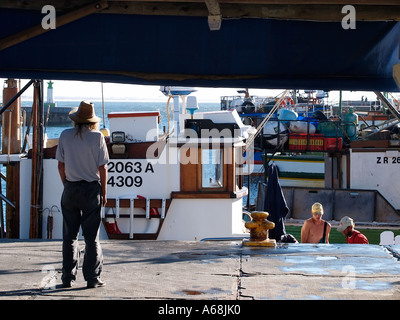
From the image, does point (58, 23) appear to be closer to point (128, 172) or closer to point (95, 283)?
point (95, 283)

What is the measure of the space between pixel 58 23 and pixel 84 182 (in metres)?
1.70

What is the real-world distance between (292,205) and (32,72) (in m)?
13.7

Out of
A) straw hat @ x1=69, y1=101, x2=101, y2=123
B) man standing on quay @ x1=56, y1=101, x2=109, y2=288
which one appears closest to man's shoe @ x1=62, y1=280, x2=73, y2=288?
man standing on quay @ x1=56, y1=101, x2=109, y2=288

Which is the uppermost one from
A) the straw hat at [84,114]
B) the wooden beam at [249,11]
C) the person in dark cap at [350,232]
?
the wooden beam at [249,11]

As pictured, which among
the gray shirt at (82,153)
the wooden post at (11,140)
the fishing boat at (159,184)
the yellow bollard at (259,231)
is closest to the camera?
the gray shirt at (82,153)

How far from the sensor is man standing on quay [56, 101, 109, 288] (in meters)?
5.45

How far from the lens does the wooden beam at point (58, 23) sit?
6.17 metres

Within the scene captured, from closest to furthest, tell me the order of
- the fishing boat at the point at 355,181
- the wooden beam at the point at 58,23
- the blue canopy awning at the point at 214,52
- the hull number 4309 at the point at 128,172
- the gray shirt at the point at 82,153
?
1. the gray shirt at the point at 82,153
2. the wooden beam at the point at 58,23
3. the blue canopy awning at the point at 214,52
4. the hull number 4309 at the point at 128,172
5. the fishing boat at the point at 355,181

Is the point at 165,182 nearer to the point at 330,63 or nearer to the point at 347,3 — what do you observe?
the point at 330,63

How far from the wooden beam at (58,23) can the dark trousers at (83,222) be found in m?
1.67

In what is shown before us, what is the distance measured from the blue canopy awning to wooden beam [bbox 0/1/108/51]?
0.99 feet

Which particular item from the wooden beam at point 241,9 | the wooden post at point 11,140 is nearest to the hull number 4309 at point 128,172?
the wooden post at point 11,140

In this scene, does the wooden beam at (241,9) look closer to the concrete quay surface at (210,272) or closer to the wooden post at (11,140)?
the concrete quay surface at (210,272)
